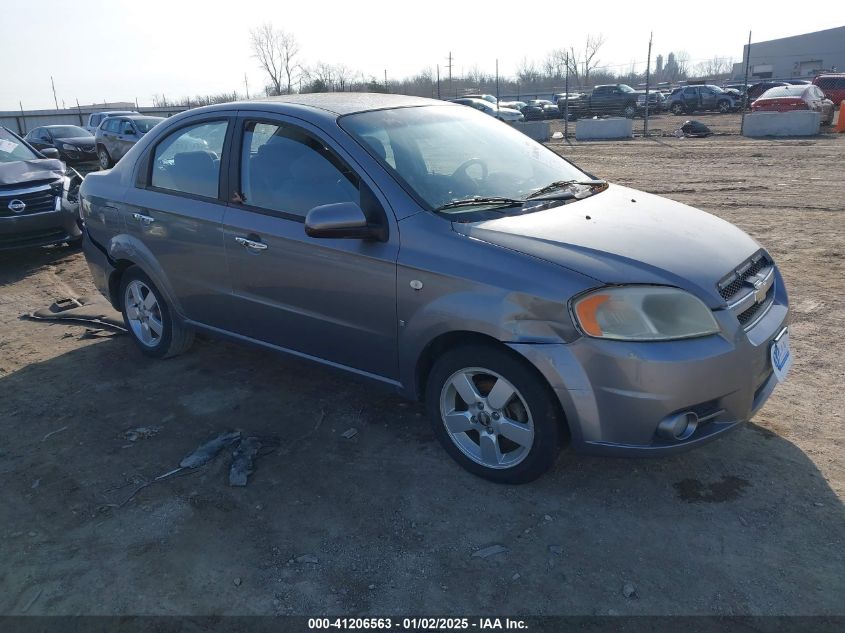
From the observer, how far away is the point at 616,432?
2.98 meters

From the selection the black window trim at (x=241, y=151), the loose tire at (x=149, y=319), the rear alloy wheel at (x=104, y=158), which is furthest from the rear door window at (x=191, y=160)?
the rear alloy wheel at (x=104, y=158)

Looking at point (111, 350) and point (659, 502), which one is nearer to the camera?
point (659, 502)

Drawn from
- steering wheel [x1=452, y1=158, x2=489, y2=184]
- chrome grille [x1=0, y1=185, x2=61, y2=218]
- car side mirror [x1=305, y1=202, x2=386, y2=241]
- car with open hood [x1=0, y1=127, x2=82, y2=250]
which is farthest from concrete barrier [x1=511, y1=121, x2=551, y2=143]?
car side mirror [x1=305, y1=202, x2=386, y2=241]

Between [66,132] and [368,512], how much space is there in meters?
22.3

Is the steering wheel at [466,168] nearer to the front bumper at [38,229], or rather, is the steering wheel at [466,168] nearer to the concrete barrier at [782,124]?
the front bumper at [38,229]

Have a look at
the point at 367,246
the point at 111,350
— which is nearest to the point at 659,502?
the point at 367,246

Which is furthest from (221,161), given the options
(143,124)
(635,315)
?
(143,124)

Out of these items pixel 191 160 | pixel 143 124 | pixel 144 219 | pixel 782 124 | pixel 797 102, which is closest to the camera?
pixel 191 160

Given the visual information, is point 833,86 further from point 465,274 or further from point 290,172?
point 465,274

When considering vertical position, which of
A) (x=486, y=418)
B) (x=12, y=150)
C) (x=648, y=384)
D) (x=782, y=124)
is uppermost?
(x=12, y=150)

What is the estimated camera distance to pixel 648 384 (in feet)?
9.39

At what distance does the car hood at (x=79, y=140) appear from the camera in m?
20.9

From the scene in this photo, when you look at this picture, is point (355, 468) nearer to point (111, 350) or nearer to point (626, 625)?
point (626, 625)

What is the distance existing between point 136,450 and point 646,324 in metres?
2.83
